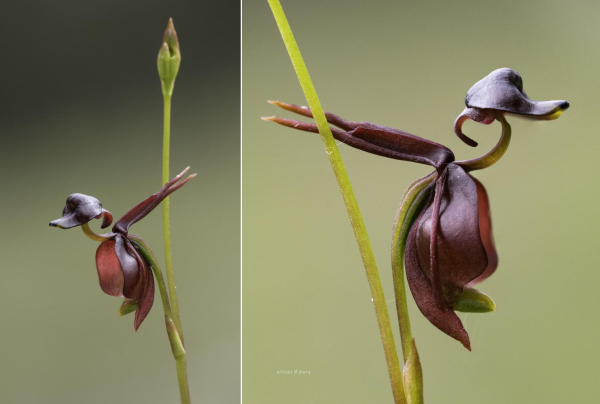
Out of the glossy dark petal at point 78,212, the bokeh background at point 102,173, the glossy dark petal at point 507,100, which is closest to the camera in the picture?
the glossy dark petal at point 507,100

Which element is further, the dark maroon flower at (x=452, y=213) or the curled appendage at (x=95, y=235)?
the curled appendage at (x=95, y=235)

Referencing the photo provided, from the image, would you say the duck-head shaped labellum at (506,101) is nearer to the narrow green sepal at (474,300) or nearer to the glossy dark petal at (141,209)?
the narrow green sepal at (474,300)

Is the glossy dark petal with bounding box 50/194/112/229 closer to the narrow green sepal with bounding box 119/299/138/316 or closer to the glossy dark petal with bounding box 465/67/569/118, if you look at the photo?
the narrow green sepal with bounding box 119/299/138/316

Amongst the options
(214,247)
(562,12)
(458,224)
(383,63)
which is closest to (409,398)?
(458,224)

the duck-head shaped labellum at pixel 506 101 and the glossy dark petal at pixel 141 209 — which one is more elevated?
the duck-head shaped labellum at pixel 506 101

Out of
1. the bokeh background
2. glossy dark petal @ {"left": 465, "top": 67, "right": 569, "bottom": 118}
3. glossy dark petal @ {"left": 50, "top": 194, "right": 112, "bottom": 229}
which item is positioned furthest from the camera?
the bokeh background

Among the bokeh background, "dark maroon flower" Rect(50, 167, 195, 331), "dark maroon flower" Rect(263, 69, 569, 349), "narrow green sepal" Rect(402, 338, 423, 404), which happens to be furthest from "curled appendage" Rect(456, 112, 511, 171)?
the bokeh background

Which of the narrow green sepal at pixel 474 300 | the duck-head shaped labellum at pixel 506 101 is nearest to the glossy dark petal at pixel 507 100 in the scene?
the duck-head shaped labellum at pixel 506 101
